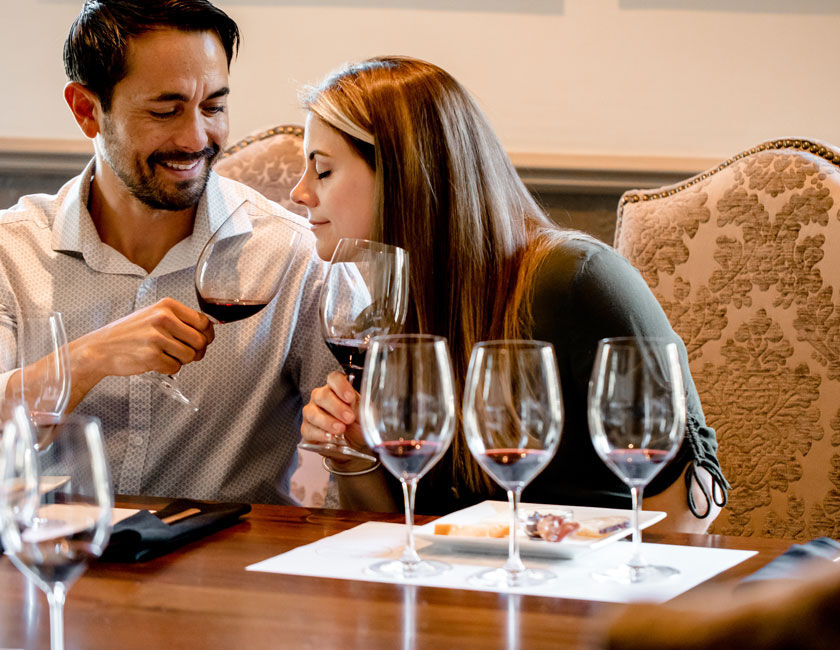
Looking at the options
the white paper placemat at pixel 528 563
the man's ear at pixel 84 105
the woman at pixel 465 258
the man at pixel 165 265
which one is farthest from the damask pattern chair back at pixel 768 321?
the man's ear at pixel 84 105

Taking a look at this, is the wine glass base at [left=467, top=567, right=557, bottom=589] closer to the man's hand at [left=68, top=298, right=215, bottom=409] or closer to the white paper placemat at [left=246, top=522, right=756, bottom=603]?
the white paper placemat at [left=246, top=522, right=756, bottom=603]

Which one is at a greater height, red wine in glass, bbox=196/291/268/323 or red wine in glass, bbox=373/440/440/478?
red wine in glass, bbox=196/291/268/323

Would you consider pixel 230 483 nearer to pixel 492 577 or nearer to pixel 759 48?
pixel 492 577

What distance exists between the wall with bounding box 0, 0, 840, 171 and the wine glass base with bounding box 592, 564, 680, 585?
1682 mm

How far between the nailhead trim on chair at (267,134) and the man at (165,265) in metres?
0.18

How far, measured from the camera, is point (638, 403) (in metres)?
0.92

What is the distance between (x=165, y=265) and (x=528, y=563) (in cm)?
107

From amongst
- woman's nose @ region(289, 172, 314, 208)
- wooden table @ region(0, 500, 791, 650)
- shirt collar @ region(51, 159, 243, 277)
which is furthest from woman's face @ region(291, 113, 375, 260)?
wooden table @ region(0, 500, 791, 650)

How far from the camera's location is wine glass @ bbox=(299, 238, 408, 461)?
1.29 metres

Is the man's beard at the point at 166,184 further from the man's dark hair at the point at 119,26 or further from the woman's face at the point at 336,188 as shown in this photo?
the woman's face at the point at 336,188

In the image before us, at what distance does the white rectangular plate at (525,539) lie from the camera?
1.00m

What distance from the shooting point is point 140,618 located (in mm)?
865

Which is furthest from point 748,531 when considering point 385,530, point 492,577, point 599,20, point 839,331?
point 599,20

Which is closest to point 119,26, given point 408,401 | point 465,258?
point 465,258
